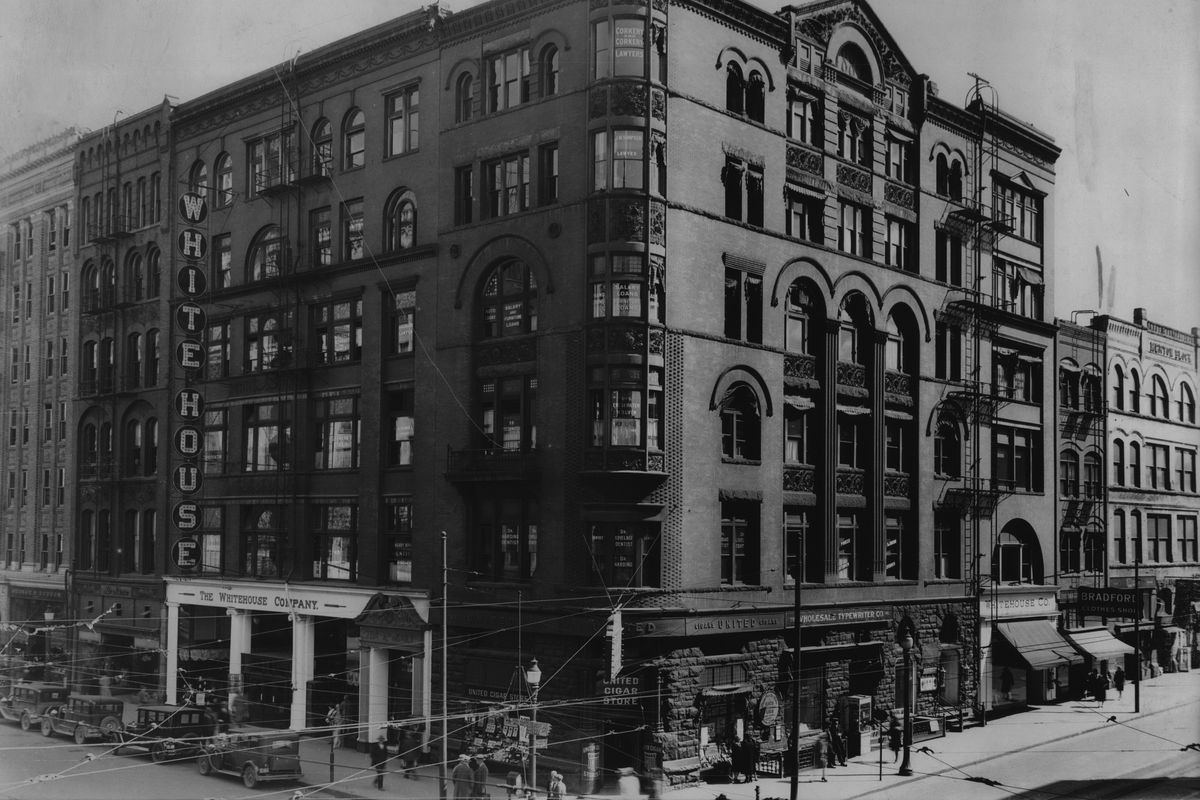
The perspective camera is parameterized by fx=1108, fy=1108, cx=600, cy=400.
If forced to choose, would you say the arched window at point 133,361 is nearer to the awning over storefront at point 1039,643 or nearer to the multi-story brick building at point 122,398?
the multi-story brick building at point 122,398

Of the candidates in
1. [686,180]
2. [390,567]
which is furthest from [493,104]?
[390,567]

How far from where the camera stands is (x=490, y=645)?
33.6 m

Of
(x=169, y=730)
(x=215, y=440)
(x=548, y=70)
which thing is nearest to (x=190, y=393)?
(x=215, y=440)

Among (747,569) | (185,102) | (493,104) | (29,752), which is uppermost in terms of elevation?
(185,102)

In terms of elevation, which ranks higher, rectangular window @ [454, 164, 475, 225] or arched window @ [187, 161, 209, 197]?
arched window @ [187, 161, 209, 197]

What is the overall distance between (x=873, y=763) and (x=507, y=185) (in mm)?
21646

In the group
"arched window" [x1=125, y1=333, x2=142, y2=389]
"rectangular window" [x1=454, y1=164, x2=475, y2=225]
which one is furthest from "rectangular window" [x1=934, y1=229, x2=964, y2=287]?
"arched window" [x1=125, y1=333, x2=142, y2=389]

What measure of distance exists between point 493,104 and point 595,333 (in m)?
8.69

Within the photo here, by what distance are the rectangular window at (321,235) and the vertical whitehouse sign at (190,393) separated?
385 cm

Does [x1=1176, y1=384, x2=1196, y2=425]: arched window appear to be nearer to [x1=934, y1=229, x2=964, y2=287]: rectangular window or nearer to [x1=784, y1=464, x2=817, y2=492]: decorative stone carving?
[x1=934, y1=229, x2=964, y2=287]: rectangular window

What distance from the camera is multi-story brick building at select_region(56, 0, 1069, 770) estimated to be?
1245 inches

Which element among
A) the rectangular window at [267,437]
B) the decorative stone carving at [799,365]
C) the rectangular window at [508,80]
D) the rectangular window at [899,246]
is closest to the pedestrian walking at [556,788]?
the decorative stone carving at [799,365]

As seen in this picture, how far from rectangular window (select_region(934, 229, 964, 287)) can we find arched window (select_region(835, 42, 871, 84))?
24.5 ft

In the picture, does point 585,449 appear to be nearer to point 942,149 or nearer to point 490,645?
point 490,645
